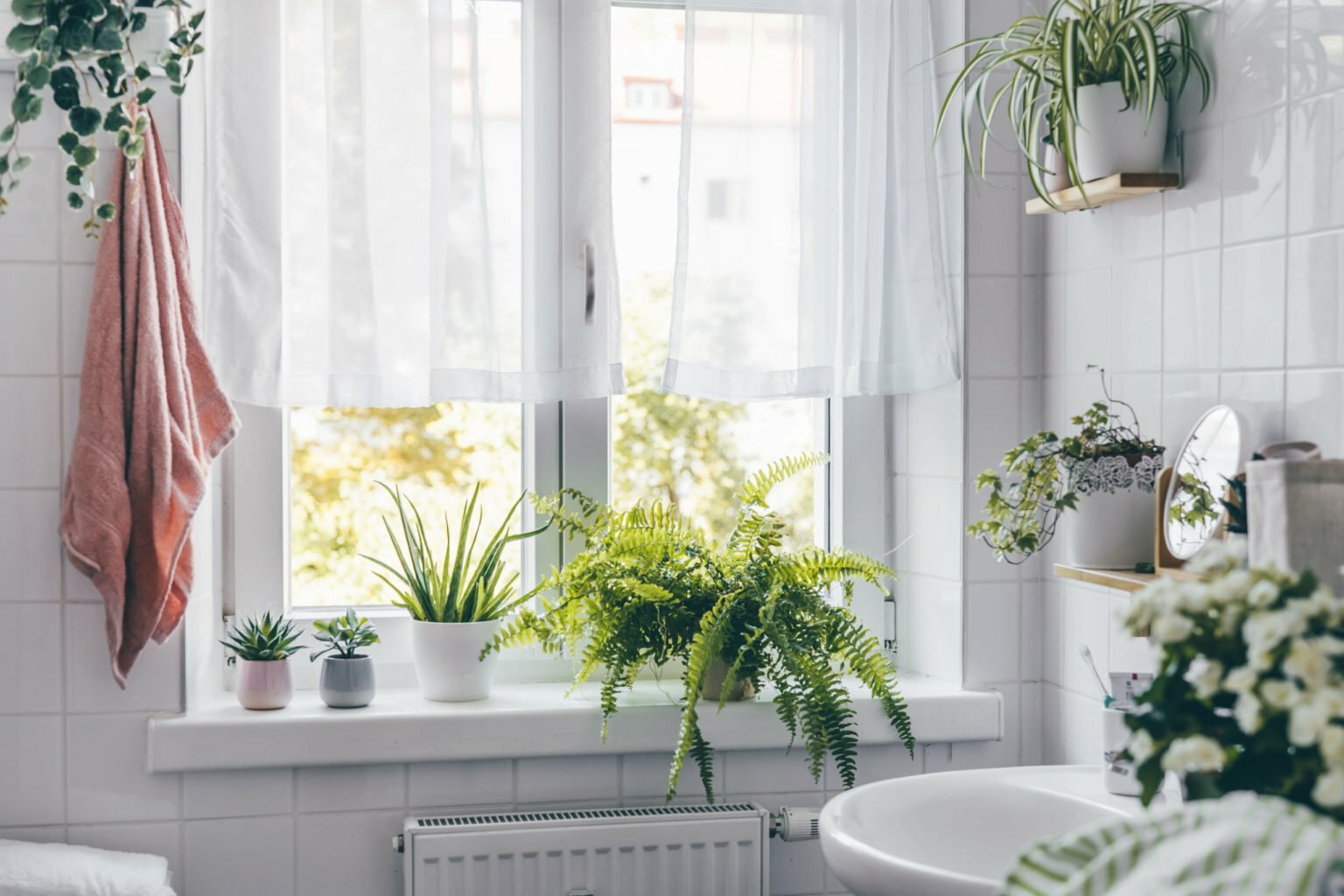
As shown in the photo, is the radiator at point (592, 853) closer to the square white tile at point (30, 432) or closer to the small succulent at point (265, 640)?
the small succulent at point (265, 640)

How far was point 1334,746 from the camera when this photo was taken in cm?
81

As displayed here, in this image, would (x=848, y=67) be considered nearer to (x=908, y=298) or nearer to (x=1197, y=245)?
(x=908, y=298)

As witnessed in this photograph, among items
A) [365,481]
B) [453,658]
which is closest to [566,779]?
[453,658]

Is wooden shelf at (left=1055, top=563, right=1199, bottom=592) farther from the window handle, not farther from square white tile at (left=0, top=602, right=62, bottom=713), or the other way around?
square white tile at (left=0, top=602, right=62, bottom=713)

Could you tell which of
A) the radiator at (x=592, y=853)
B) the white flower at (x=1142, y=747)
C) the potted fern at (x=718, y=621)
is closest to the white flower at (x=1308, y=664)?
the white flower at (x=1142, y=747)

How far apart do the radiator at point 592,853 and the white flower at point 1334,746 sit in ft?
3.80

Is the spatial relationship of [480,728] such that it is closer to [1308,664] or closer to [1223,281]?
[1223,281]

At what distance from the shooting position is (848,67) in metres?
2.08

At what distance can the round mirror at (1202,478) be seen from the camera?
5.13ft

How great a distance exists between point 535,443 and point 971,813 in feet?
2.94

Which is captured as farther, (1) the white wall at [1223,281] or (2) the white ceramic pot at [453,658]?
(2) the white ceramic pot at [453,658]

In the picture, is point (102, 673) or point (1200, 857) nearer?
point (1200, 857)

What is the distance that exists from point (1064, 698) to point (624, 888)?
2.44 feet

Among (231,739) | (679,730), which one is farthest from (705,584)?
(231,739)
